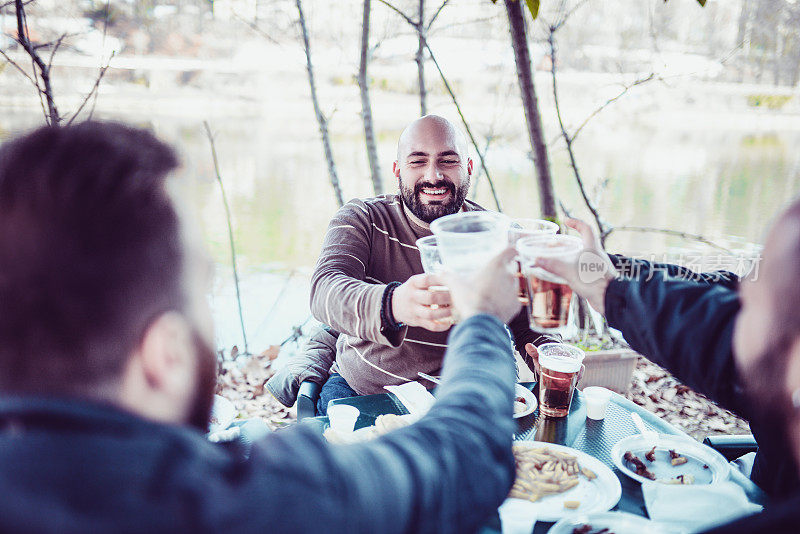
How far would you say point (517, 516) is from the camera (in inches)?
50.4

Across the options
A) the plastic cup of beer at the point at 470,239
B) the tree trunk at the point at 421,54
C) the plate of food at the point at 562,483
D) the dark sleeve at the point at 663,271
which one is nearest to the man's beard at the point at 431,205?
the dark sleeve at the point at 663,271

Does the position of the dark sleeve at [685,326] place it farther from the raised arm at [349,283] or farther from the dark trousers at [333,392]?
the dark trousers at [333,392]

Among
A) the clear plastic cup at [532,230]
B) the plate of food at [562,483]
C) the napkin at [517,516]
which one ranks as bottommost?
the plate of food at [562,483]

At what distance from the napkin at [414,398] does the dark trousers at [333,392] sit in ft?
2.13

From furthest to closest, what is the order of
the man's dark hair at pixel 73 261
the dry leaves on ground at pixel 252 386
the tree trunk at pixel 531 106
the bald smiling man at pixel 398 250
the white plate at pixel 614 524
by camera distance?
the dry leaves on ground at pixel 252 386, the tree trunk at pixel 531 106, the bald smiling man at pixel 398 250, the white plate at pixel 614 524, the man's dark hair at pixel 73 261

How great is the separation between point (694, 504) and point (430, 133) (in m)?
1.86

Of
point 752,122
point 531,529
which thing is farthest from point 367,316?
point 752,122

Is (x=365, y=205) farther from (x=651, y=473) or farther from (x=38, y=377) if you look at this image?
(x=38, y=377)

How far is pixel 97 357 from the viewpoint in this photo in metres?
A: 0.72

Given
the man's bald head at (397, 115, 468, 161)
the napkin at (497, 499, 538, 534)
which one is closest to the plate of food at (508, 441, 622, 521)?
the napkin at (497, 499, 538, 534)

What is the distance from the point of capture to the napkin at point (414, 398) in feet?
5.82

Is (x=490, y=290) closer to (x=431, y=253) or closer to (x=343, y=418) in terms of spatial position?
(x=431, y=253)

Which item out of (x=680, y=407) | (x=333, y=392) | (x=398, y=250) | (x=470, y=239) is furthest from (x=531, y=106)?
(x=470, y=239)

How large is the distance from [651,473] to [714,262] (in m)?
0.87
